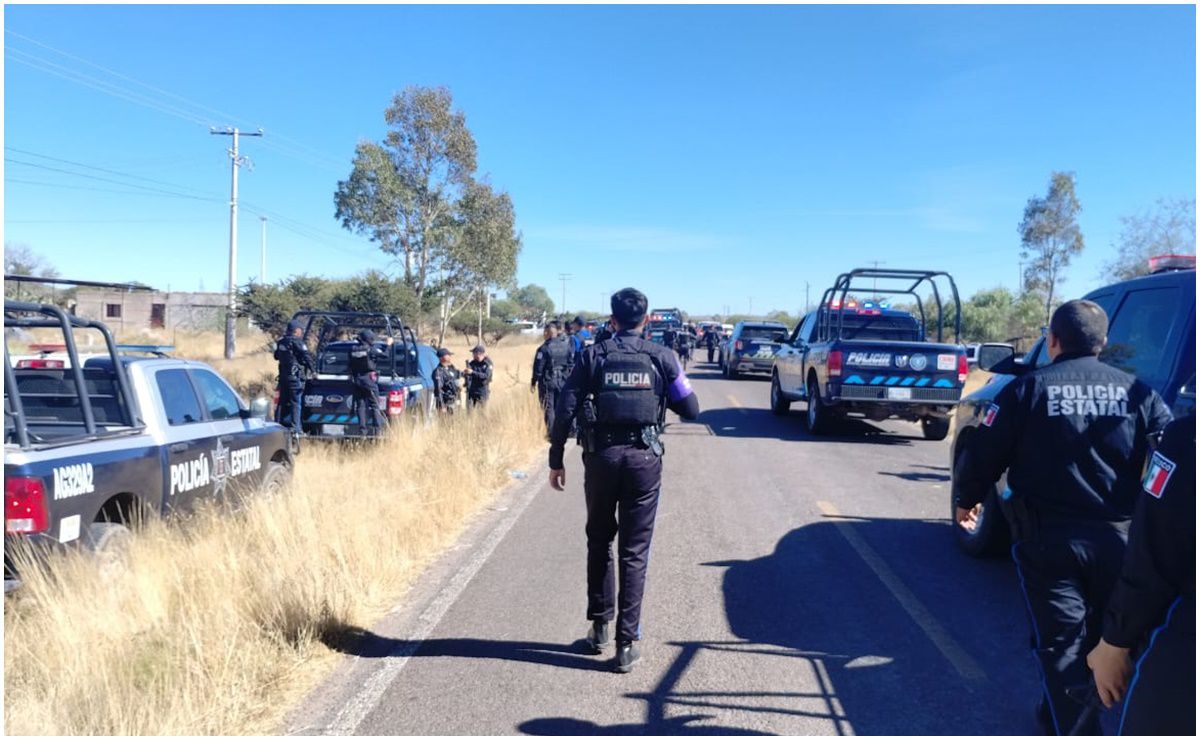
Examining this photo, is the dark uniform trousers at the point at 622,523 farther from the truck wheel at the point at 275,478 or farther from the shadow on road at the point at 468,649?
the truck wheel at the point at 275,478

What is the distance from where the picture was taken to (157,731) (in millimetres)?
3326

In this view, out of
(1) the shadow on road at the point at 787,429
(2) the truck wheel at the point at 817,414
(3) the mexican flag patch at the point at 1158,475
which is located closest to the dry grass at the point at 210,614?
(3) the mexican flag patch at the point at 1158,475

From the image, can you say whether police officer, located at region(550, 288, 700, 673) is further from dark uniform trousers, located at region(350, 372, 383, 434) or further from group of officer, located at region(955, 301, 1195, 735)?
dark uniform trousers, located at region(350, 372, 383, 434)

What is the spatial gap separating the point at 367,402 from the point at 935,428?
819 cm

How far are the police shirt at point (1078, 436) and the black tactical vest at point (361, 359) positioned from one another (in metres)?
8.26

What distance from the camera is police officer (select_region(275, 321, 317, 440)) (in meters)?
10.9

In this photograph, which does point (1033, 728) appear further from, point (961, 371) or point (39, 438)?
point (961, 371)

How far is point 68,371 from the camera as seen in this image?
18.1 ft

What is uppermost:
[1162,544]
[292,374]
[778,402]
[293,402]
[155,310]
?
[155,310]

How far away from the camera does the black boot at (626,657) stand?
13.6 feet

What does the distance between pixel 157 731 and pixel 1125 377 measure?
3868 millimetres

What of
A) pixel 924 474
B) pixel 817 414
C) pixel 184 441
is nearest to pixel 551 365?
pixel 817 414

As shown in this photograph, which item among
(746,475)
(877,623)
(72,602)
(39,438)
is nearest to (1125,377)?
(877,623)

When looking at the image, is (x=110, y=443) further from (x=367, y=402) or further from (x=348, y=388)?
(x=348, y=388)
